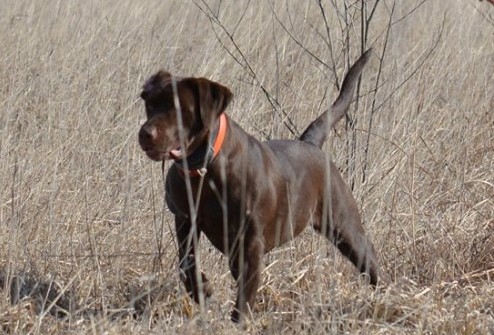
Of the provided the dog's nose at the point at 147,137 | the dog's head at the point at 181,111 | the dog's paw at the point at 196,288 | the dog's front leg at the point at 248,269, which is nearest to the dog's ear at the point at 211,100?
the dog's head at the point at 181,111

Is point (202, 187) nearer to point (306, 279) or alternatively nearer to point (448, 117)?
point (306, 279)

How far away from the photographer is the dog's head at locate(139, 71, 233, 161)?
3.73 metres

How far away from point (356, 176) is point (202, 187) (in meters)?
1.69

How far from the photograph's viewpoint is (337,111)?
16.2 feet

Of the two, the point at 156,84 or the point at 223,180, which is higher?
the point at 156,84

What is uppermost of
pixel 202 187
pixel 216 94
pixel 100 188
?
pixel 216 94

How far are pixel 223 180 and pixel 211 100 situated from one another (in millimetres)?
270

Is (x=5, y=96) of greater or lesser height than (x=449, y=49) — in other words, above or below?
below

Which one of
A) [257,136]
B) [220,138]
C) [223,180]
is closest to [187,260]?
[223,180]

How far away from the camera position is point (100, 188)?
18.2ft

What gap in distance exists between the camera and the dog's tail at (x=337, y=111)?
483 cm

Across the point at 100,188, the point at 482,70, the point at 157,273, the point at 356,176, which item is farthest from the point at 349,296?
the point at 482,70

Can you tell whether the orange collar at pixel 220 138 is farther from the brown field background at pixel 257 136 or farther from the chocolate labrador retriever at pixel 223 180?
the brown field background at pixel 257 136

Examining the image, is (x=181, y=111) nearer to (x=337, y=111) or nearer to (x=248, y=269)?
(x=248, y=269)
